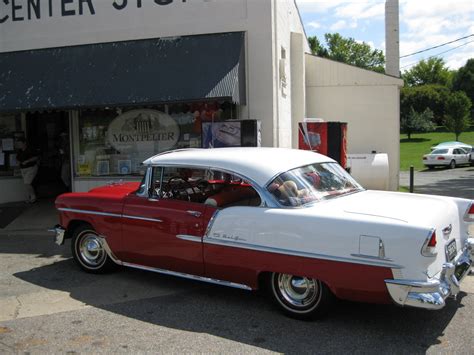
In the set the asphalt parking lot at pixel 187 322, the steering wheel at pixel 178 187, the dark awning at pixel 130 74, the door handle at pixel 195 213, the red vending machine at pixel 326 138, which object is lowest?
the asphalt parking lot at pixel 187 322

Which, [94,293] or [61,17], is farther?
[61,17]

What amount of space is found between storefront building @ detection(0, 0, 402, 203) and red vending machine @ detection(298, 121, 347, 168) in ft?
2.54

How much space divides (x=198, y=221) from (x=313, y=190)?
1.21m

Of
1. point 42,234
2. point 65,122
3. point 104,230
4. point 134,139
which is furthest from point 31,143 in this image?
point 104,230

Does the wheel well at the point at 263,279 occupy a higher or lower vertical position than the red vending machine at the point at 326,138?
lower

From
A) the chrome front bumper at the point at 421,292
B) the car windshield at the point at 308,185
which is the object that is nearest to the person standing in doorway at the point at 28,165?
the car windshield at the point at 308,185

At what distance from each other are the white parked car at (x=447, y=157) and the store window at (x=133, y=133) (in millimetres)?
22239

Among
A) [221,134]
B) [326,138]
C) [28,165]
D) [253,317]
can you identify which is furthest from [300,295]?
[28,165]

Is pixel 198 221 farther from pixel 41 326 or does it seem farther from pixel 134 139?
pixel 134 139

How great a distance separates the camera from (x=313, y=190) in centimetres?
A: 489

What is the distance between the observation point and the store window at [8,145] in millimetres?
11922

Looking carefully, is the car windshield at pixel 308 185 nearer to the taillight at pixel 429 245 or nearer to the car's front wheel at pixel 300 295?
the car's front wheel at pixel 300 295

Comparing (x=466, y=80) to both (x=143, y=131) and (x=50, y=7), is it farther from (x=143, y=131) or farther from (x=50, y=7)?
(x=50, y=7)

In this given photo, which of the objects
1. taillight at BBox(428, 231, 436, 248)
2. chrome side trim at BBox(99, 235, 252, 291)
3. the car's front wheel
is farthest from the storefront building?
taillight at BBox(428, 231, 436, 248)
